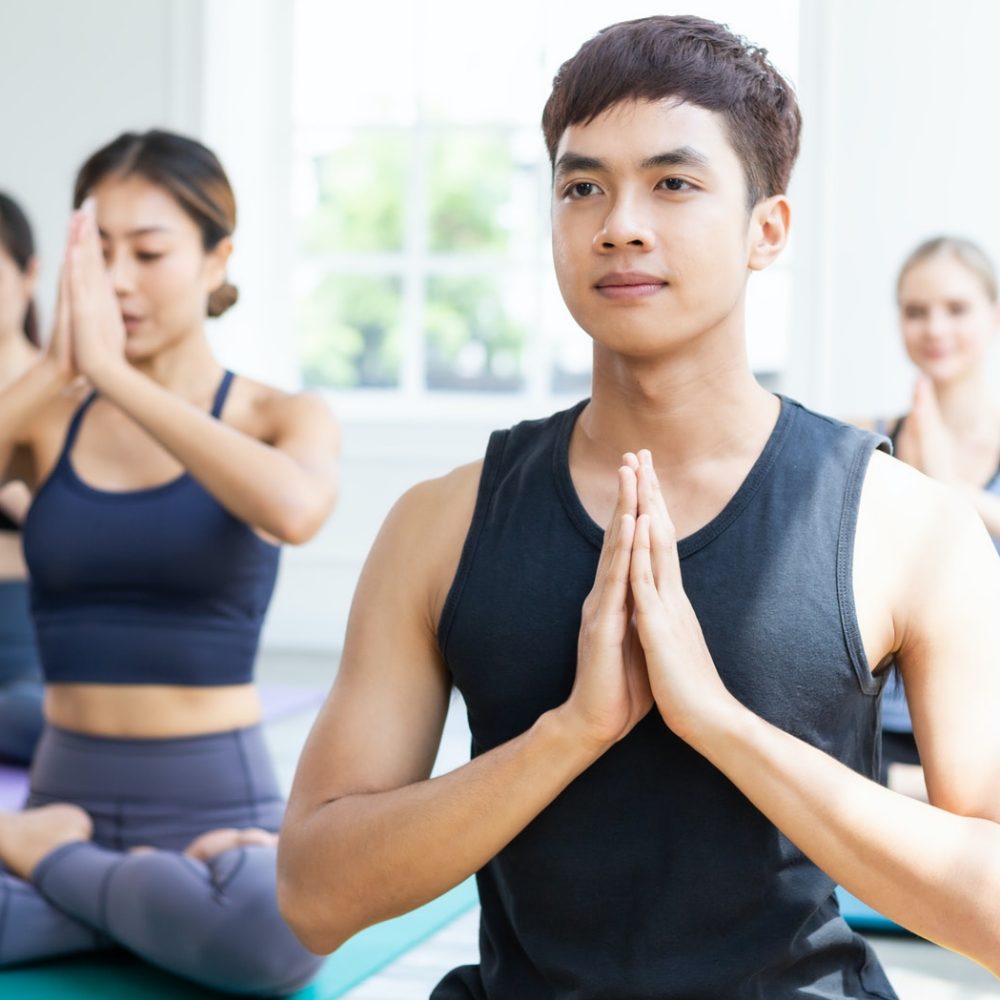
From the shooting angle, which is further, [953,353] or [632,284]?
[953,353]

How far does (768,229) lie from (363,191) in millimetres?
4619

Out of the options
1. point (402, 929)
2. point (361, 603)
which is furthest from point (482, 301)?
point (361, 603)

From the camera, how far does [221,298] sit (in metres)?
2.48

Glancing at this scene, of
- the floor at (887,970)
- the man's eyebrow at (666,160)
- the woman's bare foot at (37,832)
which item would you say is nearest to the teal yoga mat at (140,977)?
the floor at (887,970)

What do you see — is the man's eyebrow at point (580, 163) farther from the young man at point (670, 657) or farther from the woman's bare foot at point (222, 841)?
the woman's bare foot at point (222, 841)

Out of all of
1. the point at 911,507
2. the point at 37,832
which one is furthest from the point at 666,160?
the point at 37,832

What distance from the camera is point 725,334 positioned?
1294 mm

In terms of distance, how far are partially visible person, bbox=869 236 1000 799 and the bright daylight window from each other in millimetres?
2260

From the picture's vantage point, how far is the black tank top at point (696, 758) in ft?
3.97

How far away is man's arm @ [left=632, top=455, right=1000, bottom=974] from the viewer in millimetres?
1133

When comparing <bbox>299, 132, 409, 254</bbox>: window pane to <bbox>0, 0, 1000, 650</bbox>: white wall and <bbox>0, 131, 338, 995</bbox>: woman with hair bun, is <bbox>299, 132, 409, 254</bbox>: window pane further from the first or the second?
<bbox>0, 131, 338, 995</bbox>: woman with hair bun

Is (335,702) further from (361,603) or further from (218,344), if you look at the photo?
(218,344)

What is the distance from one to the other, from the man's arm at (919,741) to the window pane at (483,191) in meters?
4.54

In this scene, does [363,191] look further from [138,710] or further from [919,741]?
[919,741]
